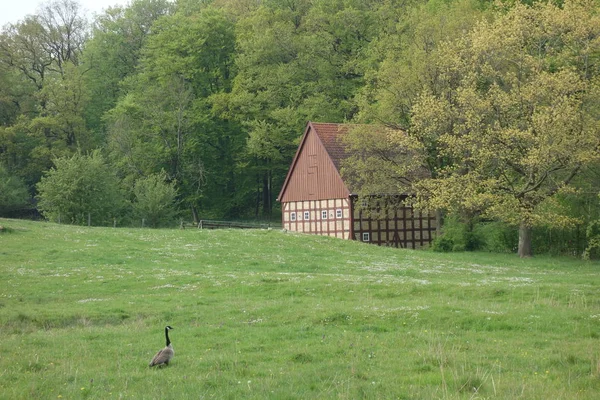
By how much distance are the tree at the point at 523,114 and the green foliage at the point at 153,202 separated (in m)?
28.5

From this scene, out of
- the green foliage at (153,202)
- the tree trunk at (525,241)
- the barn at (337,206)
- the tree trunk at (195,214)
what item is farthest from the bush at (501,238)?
the tree trunk at (195,214)

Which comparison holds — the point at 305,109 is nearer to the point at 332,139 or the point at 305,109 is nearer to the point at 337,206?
the point at 332,139

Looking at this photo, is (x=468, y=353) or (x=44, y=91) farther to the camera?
(x=44, y=91)

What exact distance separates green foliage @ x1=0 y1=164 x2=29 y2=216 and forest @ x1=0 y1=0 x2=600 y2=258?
26cm

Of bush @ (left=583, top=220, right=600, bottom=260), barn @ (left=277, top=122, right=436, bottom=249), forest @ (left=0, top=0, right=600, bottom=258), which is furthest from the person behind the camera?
barn @ (left=277, top=122, right=436, bottom=249)

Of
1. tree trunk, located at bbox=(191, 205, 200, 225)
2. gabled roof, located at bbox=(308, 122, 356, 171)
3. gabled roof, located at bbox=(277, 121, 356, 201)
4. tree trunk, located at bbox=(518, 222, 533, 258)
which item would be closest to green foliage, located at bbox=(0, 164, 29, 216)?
tree trunk, located at bbox=(191, 205, 200, 225)

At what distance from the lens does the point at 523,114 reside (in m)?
43.4

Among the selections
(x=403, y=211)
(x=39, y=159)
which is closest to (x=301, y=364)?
(x=403, y=211)

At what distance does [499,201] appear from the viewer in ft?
145

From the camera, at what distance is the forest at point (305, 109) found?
43.2 meters

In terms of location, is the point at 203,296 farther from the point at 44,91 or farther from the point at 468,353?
the point at 44,91

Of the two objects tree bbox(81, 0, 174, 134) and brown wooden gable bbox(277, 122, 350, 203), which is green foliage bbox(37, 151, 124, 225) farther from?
tree bbox(81, 0, 174, 134)

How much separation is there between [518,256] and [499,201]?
4.37 m

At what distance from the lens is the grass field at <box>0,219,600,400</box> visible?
12.7 m
